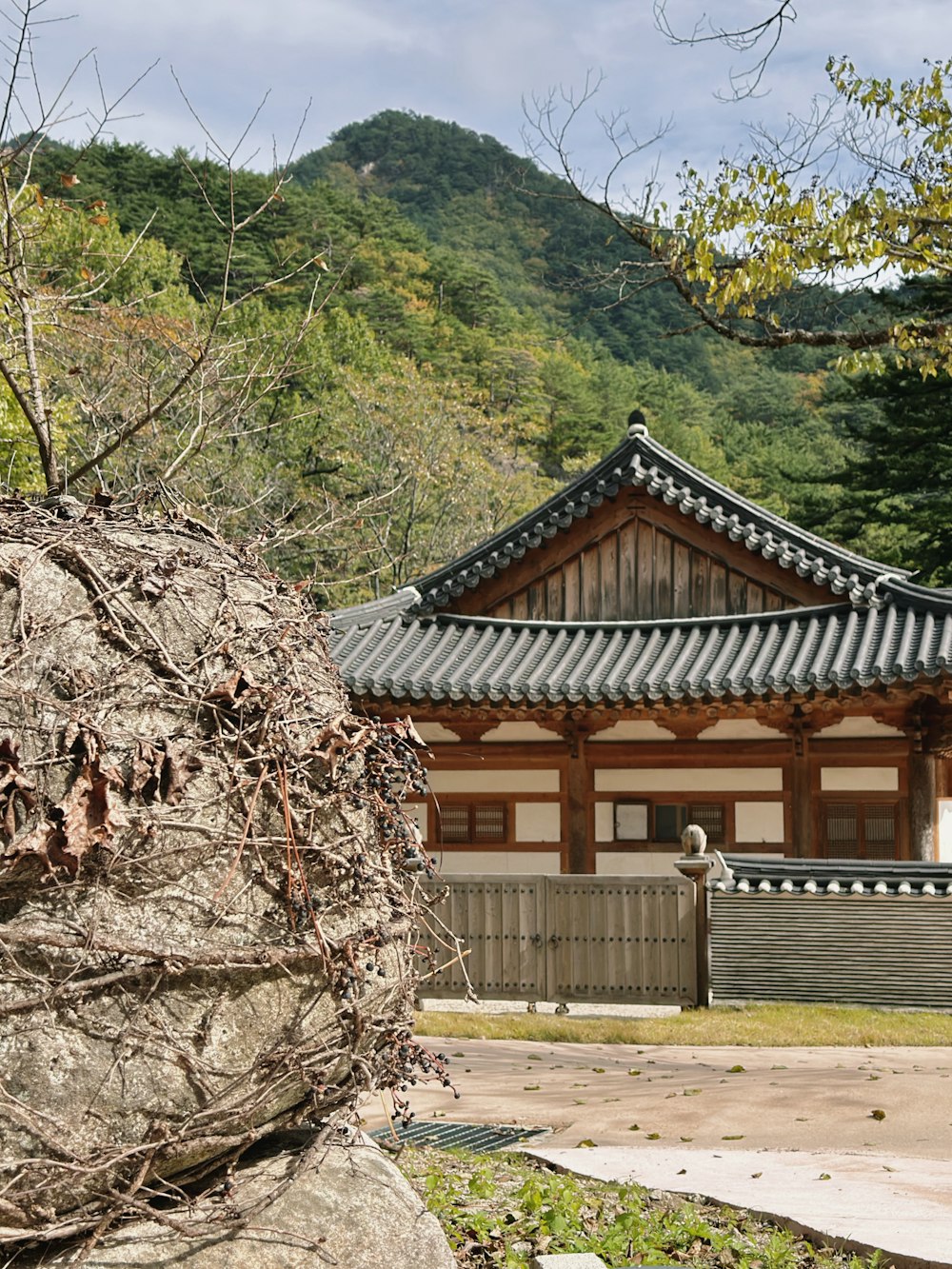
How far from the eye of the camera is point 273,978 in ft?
12.7

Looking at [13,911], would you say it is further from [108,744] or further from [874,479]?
[874,479]

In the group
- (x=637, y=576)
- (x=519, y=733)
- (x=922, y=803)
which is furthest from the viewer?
(x=637, y=576)

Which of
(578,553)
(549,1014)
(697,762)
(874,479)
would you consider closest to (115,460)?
(578,553)

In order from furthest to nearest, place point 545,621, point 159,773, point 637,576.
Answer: point 545,621, point 637,576, point 159,773

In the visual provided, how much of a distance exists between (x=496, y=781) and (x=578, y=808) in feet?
3.77

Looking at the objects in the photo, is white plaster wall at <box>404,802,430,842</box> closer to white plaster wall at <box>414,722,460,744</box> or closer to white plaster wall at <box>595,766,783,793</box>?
white plaster wall at <box>414,722,460,744</box>

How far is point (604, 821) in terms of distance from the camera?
1606 centimetres

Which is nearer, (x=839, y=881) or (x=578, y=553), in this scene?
(x=839, y=881)

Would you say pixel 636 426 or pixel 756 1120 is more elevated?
pixel 636 426

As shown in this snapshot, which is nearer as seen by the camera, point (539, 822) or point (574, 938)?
point (574, 938)

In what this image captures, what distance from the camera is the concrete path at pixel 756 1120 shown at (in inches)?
213

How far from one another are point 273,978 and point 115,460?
19.6m

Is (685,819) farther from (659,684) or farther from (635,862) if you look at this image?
(659,684)

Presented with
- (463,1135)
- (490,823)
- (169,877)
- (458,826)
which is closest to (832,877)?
(490,823)
